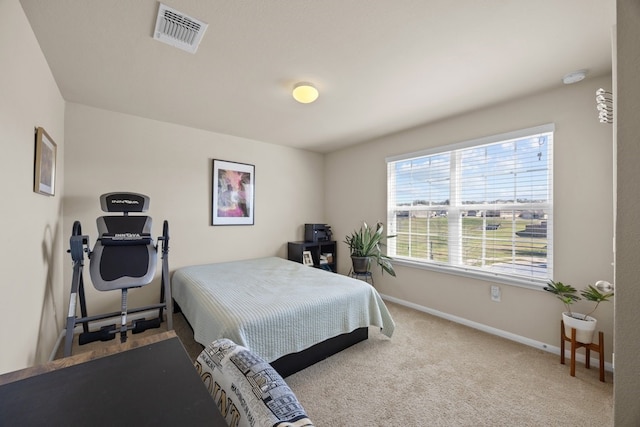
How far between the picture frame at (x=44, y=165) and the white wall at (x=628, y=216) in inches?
113

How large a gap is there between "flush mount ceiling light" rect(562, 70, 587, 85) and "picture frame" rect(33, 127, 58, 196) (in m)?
3.88

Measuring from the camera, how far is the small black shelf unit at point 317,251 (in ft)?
13.1

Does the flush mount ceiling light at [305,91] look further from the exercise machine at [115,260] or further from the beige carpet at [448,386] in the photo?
the beige carpet at [448,386]

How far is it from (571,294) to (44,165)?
13.8ft

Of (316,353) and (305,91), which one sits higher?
(305,91)

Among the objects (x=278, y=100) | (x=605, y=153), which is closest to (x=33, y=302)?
(x=278, y=100)

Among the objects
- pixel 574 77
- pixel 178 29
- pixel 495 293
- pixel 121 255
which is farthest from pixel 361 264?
pixel 178 29

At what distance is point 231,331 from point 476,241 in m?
2.61

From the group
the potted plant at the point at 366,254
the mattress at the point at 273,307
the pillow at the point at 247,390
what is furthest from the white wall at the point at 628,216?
the potted plant at the point at 366,254

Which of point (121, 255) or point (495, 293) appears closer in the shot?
point (121, 255)

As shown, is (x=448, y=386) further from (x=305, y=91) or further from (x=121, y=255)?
(x=121, y=255)

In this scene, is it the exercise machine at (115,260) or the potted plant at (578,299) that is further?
the exercise machine at (115,260)

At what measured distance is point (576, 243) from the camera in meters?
2.21

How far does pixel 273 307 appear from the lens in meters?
1.92
